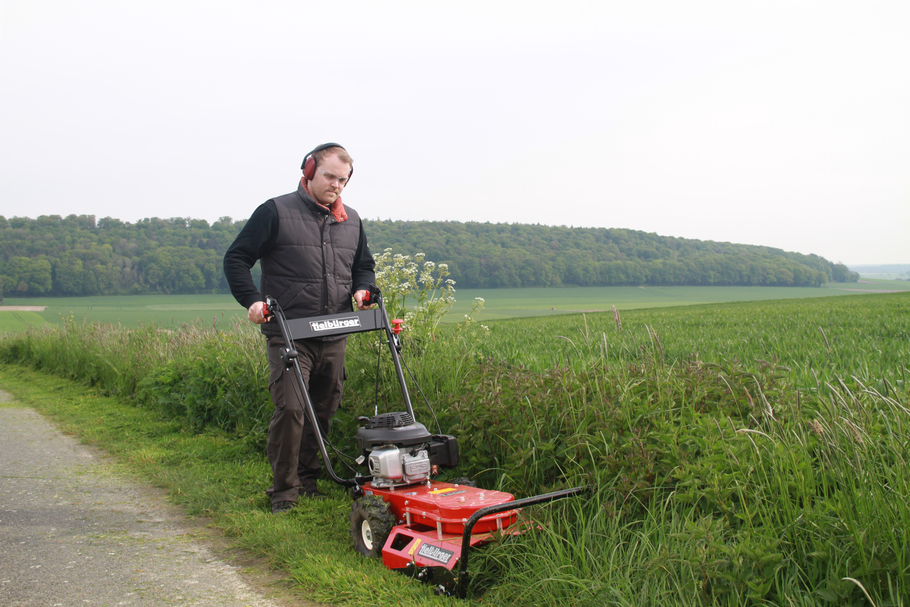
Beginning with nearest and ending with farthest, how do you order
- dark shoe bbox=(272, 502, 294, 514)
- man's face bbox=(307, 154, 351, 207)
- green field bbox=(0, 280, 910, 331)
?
dark shoe bbox=(272, 502, 294, 514), man's face bbox=(307, 154, 351, 207), green field bbox=(0, 280, 910, 331)

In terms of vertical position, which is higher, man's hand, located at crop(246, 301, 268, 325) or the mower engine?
man's hand, located at crop(246, 301, 268, 325)

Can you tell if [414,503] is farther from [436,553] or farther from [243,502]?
[243,502]

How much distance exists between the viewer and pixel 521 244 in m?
53.7

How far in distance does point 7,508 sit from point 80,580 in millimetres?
1929

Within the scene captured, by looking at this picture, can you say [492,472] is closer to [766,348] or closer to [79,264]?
[766,348]

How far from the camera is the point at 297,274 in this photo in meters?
4.86

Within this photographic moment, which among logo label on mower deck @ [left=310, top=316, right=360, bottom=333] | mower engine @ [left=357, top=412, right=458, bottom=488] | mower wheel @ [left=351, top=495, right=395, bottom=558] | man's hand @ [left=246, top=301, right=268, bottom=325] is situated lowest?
mower wheel @ [left=351, top=495, right=395, bottom=558]

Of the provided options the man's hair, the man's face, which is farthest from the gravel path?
the man's hair

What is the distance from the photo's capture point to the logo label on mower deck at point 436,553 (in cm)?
335

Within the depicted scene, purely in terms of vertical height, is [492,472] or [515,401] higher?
[515,401]

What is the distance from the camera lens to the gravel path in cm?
341

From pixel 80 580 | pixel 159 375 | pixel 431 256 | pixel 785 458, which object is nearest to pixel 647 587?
pixel 785 458

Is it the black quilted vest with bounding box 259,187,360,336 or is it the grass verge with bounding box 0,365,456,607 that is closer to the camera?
the grass verge with bounding box 0,365,456,607

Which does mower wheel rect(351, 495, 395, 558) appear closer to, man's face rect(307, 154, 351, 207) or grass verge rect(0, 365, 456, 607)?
grass verge rect(0, 365, 456, 607)
